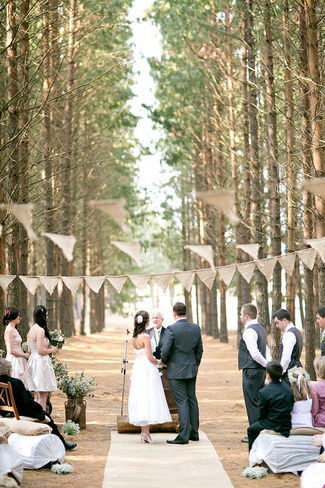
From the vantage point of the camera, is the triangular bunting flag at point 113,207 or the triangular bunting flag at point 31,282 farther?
the triangular bunting flag at point 31,282

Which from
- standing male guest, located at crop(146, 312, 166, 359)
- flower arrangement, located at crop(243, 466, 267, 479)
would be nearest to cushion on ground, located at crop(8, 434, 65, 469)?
flower arrangement, located at crop(243, 466, 267, 479)

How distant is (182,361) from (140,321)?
2.73ft

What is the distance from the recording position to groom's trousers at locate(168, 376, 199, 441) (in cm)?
1090

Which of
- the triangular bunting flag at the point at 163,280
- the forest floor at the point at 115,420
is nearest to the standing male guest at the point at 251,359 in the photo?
the forest floor at the point at 115,420

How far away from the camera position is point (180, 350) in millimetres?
11109

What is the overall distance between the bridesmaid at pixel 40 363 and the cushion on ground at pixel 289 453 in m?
3.87

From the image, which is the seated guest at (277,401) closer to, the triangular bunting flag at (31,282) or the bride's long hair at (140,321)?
the bride's long hair at (140,321)

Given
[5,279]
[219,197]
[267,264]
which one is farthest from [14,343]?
[219,197]

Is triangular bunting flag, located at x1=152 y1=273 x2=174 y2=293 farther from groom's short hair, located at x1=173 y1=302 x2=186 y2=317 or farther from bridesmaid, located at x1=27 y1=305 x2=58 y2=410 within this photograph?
bridesmaid, located at x1=27 y1=305 x2=58 y2=410

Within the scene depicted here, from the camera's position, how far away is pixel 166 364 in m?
11.4

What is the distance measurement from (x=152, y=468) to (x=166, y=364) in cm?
234

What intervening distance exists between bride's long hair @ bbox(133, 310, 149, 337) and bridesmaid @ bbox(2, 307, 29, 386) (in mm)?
1723

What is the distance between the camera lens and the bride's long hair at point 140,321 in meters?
11.0

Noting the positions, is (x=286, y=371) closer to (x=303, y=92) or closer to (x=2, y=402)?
(x=2, y=402)
